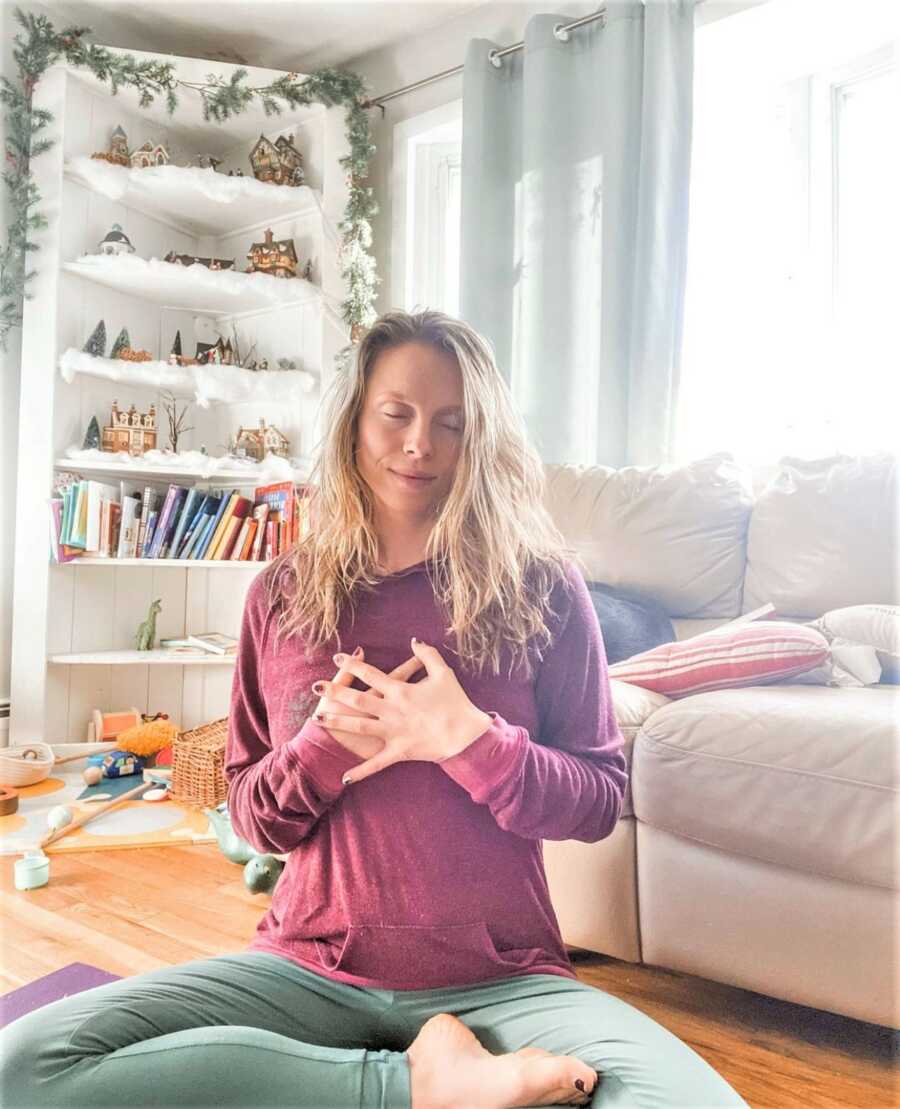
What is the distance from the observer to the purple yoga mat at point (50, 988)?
122 centimetres

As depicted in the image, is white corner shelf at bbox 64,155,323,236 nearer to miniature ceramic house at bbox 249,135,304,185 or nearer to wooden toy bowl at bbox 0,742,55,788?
miniature ceramic house at bbox 249,135,304,185

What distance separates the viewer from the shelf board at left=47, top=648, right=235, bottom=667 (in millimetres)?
2715

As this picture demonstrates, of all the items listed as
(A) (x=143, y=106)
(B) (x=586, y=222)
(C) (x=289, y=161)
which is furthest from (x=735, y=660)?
(A) (x=143, y=106)

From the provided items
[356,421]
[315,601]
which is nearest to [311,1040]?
[315,601]

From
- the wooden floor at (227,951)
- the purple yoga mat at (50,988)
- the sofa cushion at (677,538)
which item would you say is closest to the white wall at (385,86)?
the wooden floor at (227,951)

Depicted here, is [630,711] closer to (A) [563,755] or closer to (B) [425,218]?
(A) [563,755]

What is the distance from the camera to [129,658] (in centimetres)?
277

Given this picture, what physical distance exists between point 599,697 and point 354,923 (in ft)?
1.08

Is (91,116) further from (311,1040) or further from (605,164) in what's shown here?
(311,1040)

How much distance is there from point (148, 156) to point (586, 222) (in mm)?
1528

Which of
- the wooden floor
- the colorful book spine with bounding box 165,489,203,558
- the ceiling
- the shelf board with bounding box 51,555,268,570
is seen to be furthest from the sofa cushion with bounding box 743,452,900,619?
the ceiling

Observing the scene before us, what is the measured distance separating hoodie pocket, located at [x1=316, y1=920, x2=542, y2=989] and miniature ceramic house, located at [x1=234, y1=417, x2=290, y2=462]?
239cm

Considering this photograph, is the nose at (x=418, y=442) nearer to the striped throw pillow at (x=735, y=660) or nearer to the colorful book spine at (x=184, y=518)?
the striped throw pillow at (x=735, y=660)

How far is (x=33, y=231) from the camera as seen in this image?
9.02 feet
